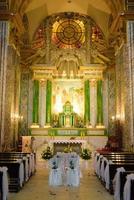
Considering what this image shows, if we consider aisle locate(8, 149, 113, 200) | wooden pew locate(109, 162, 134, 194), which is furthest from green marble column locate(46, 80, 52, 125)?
wooden pew locate(109, 162, 134, 194)

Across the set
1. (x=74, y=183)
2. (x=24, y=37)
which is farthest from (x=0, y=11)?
(x=74, y=183)

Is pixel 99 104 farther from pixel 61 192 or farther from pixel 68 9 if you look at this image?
pixel 61 192

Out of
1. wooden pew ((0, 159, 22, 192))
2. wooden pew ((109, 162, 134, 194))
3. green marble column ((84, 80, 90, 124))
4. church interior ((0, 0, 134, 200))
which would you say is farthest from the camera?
green marble column ((84, 80, 90, 124))

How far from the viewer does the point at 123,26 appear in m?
14.8

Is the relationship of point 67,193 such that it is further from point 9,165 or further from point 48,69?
point 48,69

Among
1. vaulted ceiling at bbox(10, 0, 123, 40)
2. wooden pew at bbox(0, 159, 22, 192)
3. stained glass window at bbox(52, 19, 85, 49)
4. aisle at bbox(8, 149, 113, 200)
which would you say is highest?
vaulted ceiling at bbox(10, 0, 123, 40)

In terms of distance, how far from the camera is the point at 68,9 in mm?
20016

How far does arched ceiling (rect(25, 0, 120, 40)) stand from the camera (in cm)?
1873

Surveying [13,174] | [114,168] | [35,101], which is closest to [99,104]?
[35,101]

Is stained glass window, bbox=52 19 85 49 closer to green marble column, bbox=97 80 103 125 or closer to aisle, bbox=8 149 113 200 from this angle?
green marble column, bbox=97 80 103 125

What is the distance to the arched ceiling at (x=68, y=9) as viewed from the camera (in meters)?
18.7

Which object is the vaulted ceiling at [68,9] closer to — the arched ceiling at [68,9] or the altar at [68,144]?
the arched ceiling at [68,9]

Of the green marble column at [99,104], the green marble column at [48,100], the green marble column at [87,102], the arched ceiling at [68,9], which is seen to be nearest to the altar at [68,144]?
the green marble column at [48,100]

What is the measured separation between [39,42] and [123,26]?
7.21 m
